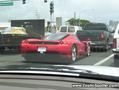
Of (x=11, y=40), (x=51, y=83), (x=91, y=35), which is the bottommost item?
(x=11, y=40)

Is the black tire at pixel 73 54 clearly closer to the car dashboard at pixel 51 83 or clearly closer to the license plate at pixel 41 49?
the license plate at pixel 41 49

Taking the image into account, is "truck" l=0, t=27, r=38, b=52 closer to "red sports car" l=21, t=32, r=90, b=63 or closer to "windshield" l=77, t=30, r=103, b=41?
"windshield" l=77, t=30, r=103, b=41

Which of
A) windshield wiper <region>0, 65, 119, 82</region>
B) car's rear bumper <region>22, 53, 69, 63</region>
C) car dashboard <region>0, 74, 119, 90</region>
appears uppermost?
windshield wiper <region>0, 65, 119, 82</region>

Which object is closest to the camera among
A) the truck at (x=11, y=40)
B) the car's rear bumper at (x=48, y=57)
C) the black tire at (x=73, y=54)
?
the car's rear bumper at (x=48, y=57)

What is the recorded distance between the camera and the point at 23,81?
10.5 feet

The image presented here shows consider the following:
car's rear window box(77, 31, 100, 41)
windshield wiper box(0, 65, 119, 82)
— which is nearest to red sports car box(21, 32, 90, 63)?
car's rear window box(77, 31, 100, 41)

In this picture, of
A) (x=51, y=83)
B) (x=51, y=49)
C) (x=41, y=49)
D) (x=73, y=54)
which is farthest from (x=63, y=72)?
(x=73, y=54)

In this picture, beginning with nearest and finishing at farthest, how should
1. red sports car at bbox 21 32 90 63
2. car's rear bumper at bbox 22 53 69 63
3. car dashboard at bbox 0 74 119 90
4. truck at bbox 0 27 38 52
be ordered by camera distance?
1. car dashboard at bbox 0 74 119 90
2. red sports car at bbox 21 32 90 63
3. car's rear bumper at bbox 22 53 69 63
4. truck at bbox 0 27 38 52

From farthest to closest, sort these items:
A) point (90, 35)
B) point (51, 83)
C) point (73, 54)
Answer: point (90, 35) → point (73, 54) → point (51, 83)

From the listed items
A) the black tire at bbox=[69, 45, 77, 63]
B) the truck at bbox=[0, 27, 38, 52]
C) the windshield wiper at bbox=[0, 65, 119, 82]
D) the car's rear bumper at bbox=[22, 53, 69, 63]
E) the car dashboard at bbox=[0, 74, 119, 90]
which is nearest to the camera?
the car dashboard at bbox=[0, 74, 119, 90]

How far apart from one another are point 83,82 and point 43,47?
44.5ft

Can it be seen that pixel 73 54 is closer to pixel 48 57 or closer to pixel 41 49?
pixel 48 57

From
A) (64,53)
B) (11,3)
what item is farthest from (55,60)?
(11,3)

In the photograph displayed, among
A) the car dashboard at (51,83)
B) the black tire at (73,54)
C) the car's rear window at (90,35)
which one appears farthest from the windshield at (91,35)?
Result: the car dashboard at (51,83)
